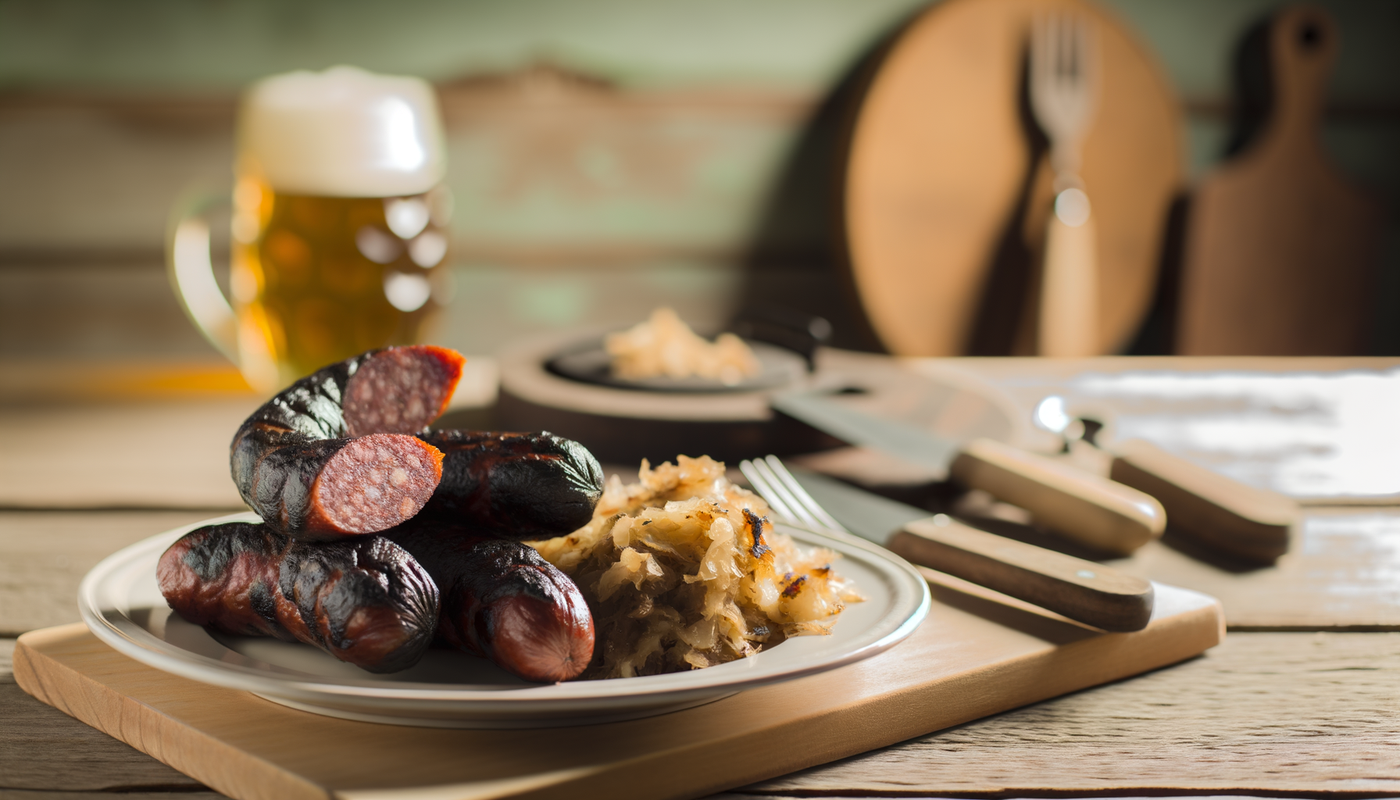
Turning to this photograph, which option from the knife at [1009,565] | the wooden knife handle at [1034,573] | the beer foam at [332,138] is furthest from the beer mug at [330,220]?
the wooden knife handle at [1034,573]

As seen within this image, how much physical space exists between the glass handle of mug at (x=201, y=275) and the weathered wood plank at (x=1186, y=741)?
1.34 m

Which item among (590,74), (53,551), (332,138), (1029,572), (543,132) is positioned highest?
(590,74)

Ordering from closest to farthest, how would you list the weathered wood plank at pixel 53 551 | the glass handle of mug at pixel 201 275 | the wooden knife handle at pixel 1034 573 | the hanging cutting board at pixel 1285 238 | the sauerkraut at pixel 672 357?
the wooden knife handle at pixel 1034 573, the weathered wood plank at pixel 53 551, the sauerkraut at pixel 672 357, the glass handle of mug at pixel 201 275, the hanging cutting board at pixel 1285 238

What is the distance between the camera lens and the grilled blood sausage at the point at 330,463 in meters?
0.64

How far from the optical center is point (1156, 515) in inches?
40.9

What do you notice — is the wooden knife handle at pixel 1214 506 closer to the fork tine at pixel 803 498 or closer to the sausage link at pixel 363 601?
the fork tine at pixel 803 498

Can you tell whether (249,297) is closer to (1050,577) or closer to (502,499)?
(502,499)

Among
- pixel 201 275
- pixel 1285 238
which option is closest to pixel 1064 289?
pixel 1285 238

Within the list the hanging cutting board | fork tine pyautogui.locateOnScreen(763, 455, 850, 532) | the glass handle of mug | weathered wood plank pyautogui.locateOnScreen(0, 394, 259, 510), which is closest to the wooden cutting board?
fork tine pyautogui.locateOnScreen(763, 455, 850, 532)

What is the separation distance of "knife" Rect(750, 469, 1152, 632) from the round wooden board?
4.45 feet

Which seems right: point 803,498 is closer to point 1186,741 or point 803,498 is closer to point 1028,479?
point 1028,479

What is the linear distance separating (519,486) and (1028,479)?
58cm

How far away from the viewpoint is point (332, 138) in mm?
1610

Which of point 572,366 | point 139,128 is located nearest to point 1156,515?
point 572,366
